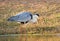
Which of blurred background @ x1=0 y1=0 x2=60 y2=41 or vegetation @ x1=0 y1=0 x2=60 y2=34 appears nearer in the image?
blurred background @ x1=0 y1=0 x2=60 y2=41

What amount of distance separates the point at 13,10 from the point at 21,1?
89 cm

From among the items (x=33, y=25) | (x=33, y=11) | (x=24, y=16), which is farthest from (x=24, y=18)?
(x=33, y=11)

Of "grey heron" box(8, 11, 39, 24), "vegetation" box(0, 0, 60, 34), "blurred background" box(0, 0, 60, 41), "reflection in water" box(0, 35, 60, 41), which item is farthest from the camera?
"grey heron" box(8, 11, 39, 24)

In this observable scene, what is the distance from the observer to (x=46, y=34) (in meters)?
7.67

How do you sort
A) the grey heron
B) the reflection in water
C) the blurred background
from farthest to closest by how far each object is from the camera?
1. the grey heron
2. the blurred background
3. the reflection in water

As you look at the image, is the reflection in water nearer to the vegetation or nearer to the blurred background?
the blurred background

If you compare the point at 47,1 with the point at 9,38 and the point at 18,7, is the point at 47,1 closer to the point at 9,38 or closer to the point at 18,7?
the point at 18,7

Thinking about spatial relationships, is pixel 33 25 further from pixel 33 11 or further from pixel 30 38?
pixel 33 11

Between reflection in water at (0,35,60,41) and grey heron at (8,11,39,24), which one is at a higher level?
grey heron at (8,11,39,24)

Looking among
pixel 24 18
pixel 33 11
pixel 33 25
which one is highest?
pixel 33 11

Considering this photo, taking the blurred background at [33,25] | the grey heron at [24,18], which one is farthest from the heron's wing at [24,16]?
the blurred background at [33,25]

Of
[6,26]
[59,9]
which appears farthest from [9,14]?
[59,9]

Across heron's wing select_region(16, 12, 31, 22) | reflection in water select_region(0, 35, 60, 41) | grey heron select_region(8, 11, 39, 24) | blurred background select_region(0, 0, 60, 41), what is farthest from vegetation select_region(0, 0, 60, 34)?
reflection in water select_region(0, 35, 60, 41)

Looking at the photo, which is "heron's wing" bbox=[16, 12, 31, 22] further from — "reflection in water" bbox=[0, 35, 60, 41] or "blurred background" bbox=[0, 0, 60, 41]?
"reflection in water" bbox=[0, 35, 60, 41]
